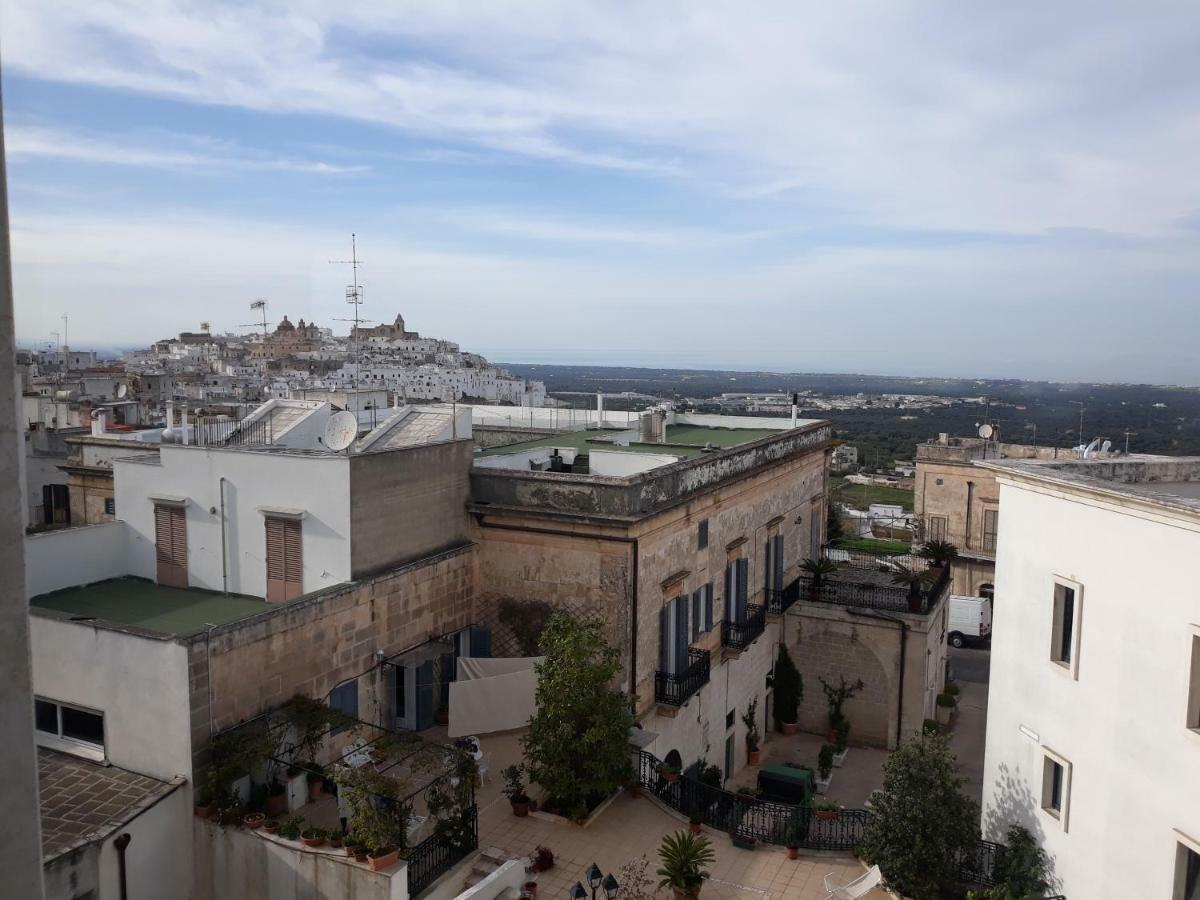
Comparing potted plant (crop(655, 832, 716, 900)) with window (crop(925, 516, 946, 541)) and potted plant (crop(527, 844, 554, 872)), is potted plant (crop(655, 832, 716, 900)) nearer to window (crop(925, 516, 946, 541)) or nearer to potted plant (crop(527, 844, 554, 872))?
potted plant (crop(527, 844, 554, 872))

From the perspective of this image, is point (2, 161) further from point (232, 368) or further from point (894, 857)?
point (232, 368)

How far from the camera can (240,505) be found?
16203mm

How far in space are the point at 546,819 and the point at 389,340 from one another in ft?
491

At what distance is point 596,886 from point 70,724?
8109 millimetres

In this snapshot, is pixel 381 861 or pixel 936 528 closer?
pixel 381 861

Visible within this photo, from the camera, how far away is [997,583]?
15.0 metres

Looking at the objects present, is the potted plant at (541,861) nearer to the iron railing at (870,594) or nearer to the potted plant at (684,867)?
the potted plant at (684,867)

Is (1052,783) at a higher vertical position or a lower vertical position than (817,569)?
lower

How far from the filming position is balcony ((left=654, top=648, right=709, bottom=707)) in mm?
18234

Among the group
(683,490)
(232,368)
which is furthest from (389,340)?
(683,490)

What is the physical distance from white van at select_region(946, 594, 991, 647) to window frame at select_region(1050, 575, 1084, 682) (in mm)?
25483

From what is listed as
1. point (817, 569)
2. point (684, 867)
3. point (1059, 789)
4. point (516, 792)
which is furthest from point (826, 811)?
point (817, 569)

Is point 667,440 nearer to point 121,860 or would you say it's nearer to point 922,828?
point 922,828

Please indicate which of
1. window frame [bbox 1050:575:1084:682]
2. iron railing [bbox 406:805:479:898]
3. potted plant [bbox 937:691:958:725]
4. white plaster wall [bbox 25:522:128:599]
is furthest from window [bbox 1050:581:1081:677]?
white plaster wall [bbox 25:522:128:599]
